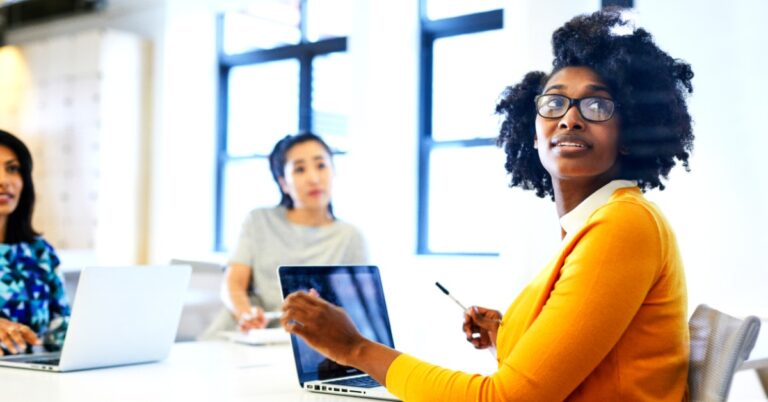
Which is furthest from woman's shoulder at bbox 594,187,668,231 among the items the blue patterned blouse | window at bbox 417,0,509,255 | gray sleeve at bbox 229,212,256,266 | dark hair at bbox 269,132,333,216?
window at bbox 417,0,509,255

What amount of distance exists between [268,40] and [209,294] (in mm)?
3032

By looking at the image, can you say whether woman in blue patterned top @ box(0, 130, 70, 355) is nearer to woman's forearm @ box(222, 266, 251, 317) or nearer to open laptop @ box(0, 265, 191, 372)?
open laptop @ box(0, 265, 191, 372)

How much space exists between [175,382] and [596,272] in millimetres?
895

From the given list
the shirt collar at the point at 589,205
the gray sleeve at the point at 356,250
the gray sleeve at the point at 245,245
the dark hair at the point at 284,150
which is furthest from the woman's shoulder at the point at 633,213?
the dark hair at the point at 284,150

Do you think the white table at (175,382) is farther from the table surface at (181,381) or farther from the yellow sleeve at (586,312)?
the yellow sleeve at (586,312)

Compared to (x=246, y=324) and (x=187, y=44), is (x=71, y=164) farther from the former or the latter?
(x=246, y=324)

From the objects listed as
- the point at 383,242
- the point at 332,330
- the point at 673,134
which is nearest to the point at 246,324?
the point at 332,330

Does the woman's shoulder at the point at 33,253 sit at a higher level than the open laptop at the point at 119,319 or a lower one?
higher

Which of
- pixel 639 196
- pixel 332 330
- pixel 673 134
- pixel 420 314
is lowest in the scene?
pixel 420 314

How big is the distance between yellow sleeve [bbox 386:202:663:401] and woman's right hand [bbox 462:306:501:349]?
48cm

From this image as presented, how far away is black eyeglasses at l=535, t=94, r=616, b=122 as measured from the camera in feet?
4.30

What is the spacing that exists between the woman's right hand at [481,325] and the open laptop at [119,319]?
0.70 meters

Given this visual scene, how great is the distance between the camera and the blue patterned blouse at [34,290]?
2223mm

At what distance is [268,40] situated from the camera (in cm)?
555
